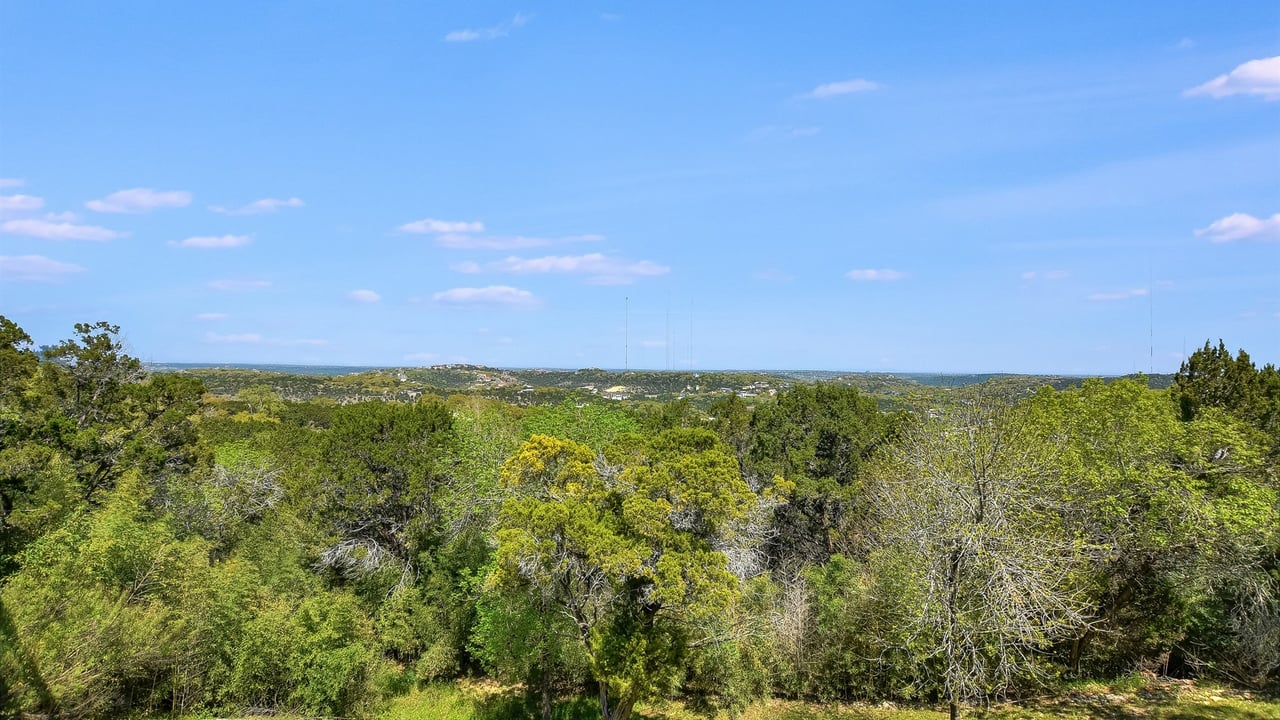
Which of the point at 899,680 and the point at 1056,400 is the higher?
the point at 1056,400

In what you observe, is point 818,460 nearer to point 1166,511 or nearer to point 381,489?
point 1166,511

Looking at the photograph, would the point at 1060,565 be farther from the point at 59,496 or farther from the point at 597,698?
the point at 59,496

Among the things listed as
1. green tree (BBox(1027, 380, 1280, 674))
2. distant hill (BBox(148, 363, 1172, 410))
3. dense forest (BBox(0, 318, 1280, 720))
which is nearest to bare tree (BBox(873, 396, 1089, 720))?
dense forest (BBox(0, 318, 1280, 720))

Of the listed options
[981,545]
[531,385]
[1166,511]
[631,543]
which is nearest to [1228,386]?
[1166,511]

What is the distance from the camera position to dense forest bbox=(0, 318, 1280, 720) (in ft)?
42.2

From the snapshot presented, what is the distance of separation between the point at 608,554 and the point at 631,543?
566mm

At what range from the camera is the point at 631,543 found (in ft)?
43.2

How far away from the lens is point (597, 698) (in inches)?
826

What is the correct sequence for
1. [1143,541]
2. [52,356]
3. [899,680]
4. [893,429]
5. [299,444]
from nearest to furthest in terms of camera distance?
[1143,541] < [899,680] < [52,356] < [893,429] < [299,444]

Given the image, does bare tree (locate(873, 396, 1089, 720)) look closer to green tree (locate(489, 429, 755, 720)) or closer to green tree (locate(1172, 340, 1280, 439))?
green tree (locate(489, 429, 755, 720))

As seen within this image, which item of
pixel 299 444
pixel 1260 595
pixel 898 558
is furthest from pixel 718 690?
pixel 299 444

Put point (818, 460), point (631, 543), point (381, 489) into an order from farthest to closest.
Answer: point (818, 460), point (381, 489), point (631, 543)

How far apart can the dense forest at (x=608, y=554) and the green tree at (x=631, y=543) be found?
74 mm

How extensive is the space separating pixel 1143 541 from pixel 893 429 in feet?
52.3
